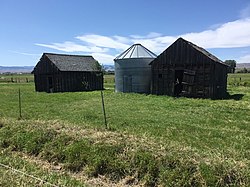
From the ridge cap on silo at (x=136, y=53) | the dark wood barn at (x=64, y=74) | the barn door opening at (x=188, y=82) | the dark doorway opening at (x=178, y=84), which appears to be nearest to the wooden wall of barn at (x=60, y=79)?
the dark wood barn at (x=64, y=74)

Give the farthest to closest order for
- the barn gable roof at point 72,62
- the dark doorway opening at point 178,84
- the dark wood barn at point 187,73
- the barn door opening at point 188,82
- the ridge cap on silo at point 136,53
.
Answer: the barn gable roof at point 72,62
the ridge cap on silo at point 136,53
the dark doorway opening at point 178,84
the barn door opening at point 188,82
the dark wood barn at point 187,73

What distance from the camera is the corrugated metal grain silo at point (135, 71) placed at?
81.5 ft

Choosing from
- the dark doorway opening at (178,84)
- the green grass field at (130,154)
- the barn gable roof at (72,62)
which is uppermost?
the barn gable roof at (72,62)

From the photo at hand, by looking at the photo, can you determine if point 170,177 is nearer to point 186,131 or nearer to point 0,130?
point 186,131

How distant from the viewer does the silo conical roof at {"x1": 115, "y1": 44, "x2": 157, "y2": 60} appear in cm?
2561

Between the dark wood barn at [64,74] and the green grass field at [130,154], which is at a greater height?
the dark wood barn at [64,74]

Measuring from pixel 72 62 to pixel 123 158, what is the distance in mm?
27882

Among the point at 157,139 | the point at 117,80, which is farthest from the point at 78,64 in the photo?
the point at 157,139

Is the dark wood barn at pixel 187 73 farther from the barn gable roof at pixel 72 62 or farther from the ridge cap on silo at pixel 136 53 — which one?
the barn gable roof at pixel 72 62

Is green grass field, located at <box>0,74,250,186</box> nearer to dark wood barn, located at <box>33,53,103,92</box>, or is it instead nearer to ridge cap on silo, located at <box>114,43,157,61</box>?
ridge cap on silo, located at <box>114,43,157,61</box>

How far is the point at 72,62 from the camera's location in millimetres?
32406

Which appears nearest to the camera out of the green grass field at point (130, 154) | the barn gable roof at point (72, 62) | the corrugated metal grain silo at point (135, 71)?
the green grass field at point (130, 154)

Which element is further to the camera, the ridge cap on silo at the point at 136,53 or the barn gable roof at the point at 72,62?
the barn gable roof at the point at 72,62

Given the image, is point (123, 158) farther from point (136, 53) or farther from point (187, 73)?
point (136, 53)
